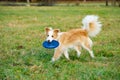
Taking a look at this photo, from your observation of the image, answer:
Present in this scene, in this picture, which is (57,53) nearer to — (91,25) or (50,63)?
(50,63)

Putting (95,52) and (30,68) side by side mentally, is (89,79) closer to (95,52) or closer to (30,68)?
(30,68)

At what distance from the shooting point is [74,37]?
7.67 metres

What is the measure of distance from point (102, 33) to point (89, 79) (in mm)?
6457

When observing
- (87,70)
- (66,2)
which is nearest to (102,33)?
(87,70)

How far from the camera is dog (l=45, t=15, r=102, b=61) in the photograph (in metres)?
7.43

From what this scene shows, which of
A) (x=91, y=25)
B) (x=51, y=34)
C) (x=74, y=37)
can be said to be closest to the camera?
(x=51, y=34)

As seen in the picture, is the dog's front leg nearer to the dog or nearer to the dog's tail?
the dog

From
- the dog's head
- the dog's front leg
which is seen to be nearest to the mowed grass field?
the dog's front leg

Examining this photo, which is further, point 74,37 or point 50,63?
point 74,37

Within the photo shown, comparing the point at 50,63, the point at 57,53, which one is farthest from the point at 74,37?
the point at 50,63

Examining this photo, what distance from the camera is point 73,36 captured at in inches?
302

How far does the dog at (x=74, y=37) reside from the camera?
7426 millimetres

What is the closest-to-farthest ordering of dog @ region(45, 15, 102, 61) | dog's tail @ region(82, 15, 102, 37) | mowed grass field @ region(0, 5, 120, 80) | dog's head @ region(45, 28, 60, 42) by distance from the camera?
1. mowed grass field @ region(0, 5, 120, 80)
2. dog's head @ region(45, 28, 60, 42)
3. dog @ region(45, 15, 102, 61)
4. dog's tail @ region(82, 15, 102, 37)

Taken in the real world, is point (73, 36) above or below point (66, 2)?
above
